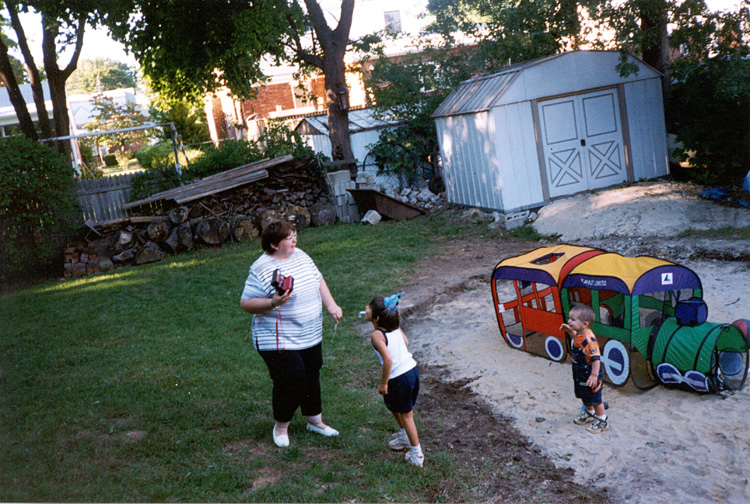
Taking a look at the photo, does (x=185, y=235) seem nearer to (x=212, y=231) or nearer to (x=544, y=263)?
(x=212, y=231)

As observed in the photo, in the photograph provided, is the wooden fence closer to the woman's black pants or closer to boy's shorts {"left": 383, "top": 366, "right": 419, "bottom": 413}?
the woman's black pants

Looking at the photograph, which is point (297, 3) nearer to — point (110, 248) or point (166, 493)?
point (110, 248)

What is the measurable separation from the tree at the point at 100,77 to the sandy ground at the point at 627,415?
57.3 meters

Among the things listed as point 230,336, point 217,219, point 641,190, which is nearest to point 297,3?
point 217,219

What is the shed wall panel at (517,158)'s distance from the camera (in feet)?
44.9

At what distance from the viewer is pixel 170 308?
9.51 meters

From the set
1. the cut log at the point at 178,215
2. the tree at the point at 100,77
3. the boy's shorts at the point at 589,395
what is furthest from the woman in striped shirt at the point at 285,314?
the tree at the point at 100,77

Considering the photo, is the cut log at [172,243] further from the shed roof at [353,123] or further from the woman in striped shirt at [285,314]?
the woman in striped shirt at [285,314]

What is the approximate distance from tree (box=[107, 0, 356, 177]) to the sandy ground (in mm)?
10998

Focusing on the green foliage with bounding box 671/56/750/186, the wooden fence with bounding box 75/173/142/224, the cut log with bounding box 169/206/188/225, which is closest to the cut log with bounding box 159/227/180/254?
the cut log with bounding box 169/206/188/225

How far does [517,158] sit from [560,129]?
1.30 metres

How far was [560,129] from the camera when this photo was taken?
46.3ft

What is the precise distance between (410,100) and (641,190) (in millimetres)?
8278

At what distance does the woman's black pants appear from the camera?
4.49 metres
